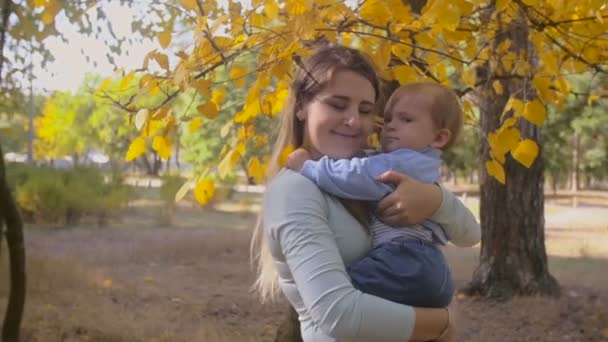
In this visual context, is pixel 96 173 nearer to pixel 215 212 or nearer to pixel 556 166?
pixel 215 212

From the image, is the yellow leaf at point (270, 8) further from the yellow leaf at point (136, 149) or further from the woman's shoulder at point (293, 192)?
the woman's shoulder at point (293, 192)

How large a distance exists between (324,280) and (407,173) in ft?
1.21

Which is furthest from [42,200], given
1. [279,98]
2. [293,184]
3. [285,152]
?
[293,184]

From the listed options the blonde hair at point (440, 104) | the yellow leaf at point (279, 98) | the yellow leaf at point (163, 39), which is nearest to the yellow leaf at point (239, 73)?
the yellow leaf at point (279, 98)

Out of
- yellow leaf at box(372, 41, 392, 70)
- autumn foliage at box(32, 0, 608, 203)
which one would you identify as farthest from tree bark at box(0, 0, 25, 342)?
yellow leaf at box(372, 41, 392, 70)

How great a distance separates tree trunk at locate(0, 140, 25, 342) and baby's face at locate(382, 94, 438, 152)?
2952mm

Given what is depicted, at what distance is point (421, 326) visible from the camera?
1.36m

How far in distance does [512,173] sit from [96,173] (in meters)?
11.9

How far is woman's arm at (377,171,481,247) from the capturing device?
1424mm

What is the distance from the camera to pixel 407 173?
1.52 m

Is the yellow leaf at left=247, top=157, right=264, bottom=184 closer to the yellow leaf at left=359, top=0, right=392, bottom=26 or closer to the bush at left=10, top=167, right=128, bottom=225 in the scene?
the yellow leaf at left=359, top=0, right=392, bottom=26

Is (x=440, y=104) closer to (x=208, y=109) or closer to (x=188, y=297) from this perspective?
(x=208, y=109)

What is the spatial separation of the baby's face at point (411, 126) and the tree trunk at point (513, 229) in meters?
4.70

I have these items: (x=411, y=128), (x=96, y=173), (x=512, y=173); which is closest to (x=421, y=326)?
(x=411, y=128)
